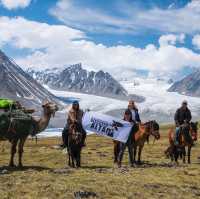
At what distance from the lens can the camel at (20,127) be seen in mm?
24703

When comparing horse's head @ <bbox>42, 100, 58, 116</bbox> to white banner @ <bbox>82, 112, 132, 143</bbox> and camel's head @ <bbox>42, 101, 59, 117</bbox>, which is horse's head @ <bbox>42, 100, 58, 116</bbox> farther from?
white banner @ <bbox>82, 112, 132, 143</bbox>

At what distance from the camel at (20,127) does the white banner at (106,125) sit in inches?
109

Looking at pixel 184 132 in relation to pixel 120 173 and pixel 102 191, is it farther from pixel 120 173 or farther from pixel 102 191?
pixel 102 191

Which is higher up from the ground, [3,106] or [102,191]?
[3,106]

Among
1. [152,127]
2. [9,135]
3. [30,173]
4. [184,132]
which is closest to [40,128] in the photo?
[9,135]

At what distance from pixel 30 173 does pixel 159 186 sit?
19.0 feet

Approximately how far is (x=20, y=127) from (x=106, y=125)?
5.51 m

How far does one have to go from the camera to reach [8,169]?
24375 millimetres

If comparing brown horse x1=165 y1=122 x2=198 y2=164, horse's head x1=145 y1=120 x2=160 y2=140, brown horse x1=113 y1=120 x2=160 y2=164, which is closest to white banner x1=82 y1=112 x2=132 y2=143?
brown horse x1=113 y1=120 x2=160 y2=164

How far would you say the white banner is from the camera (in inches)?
1089

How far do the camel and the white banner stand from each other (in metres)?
2.77

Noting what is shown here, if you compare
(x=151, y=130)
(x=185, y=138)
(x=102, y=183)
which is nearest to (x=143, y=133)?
(x=151, y=130)

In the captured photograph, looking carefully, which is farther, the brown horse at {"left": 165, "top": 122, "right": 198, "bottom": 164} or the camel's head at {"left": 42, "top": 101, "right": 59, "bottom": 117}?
the brown horse at {"left": 165, "top": 122, "right": 198, "bottom": 164}

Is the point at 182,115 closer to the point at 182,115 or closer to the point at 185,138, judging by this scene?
the point at 182,115
